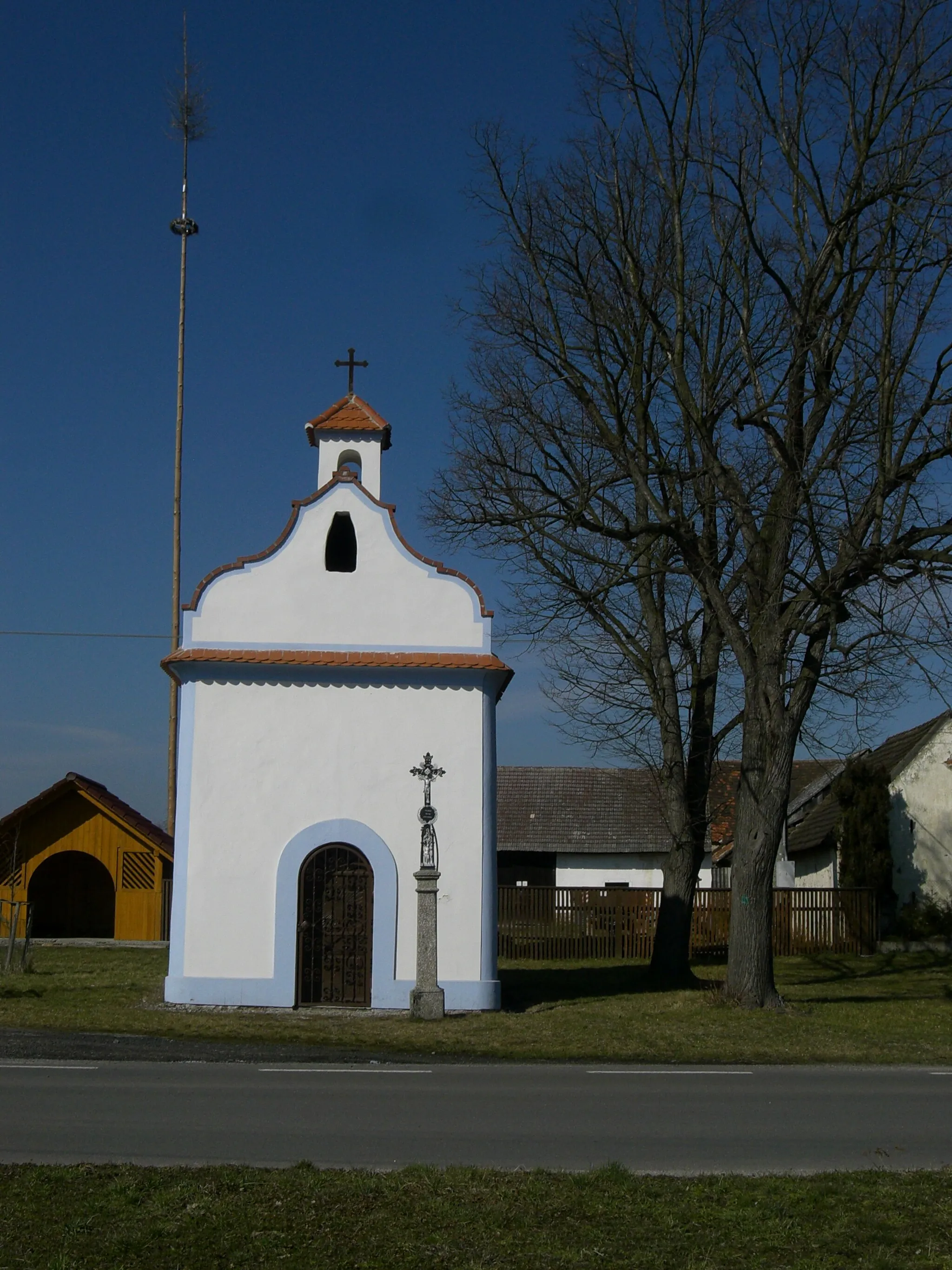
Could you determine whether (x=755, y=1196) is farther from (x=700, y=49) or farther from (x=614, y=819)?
(x=614, y=819)

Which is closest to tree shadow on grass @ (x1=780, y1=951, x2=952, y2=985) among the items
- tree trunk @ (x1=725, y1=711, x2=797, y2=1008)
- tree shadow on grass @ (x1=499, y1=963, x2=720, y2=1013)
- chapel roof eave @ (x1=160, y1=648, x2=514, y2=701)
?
tree shadow on grass @ (x1=499, y1=963, x2=720, y2=1013)

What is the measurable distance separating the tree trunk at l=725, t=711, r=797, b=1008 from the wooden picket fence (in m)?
11.2

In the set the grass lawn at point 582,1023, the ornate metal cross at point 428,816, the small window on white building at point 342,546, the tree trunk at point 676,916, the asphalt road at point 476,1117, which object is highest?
the small window on white building at point 342,546

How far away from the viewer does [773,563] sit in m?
17.3

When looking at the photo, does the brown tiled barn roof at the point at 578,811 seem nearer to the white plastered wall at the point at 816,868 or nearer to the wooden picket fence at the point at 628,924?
the white plastered wall at the point at 816,868

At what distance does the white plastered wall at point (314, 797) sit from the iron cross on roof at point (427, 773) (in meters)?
0.25

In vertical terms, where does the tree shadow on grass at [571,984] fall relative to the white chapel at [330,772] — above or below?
below

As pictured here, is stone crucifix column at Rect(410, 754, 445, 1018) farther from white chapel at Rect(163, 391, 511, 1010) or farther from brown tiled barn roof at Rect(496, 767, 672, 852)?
brown tiled barn roof at Rect(496, 767, 672, 852)

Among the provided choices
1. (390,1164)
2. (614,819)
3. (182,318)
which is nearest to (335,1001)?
(390,1164)

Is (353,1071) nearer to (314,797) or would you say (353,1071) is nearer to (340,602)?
(314,797)

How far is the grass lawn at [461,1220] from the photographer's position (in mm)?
5789

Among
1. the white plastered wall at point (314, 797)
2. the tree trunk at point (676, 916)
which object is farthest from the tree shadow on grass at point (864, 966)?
the white plastered wall at point (314, 797)

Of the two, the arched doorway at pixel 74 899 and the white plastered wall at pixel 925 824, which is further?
the arched doorway at pixel 74 899

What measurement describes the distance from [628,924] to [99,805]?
41.4 ft
